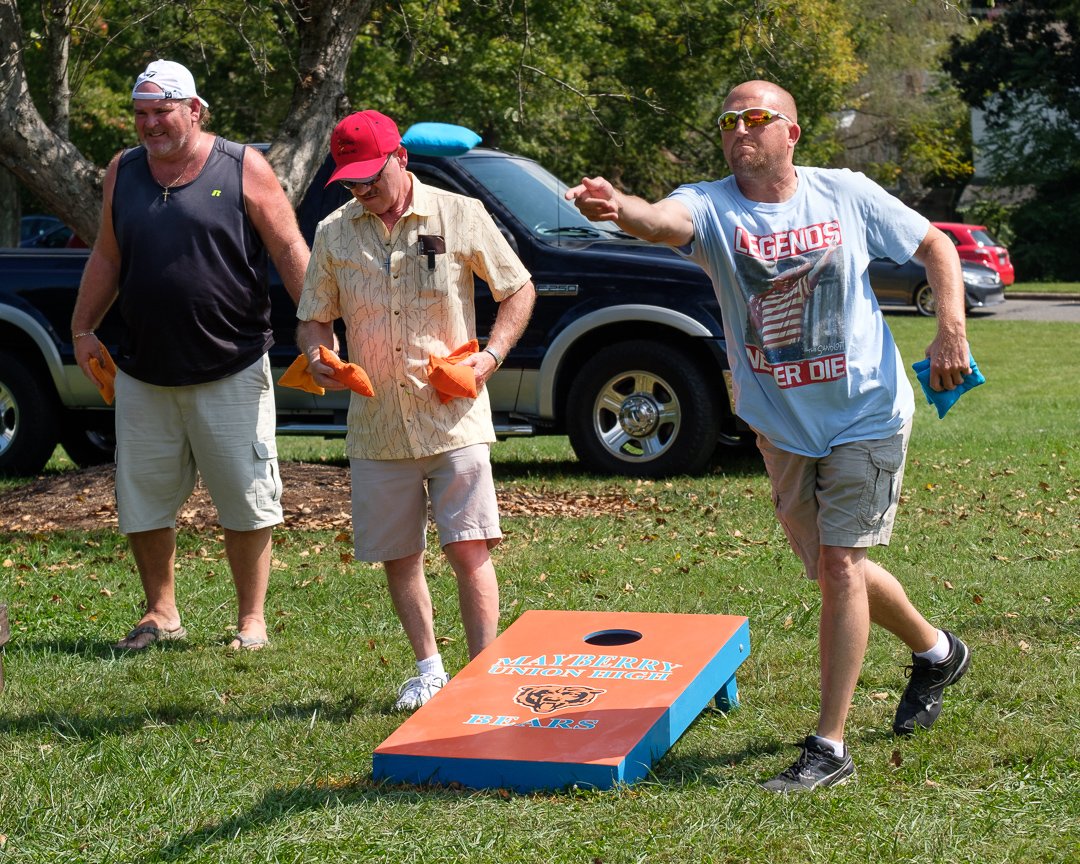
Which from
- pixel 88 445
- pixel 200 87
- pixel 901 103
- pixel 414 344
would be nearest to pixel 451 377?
pixel 414 344

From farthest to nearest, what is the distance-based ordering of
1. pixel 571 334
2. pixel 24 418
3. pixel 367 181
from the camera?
1. pixel 24 418
2. pixel 571 334
3. pixel 367 181

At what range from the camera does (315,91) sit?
355 inches

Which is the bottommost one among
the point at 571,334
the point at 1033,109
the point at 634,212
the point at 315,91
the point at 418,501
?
the point at 418,501

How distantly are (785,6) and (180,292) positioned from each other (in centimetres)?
576

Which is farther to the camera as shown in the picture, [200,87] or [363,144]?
[200,87]

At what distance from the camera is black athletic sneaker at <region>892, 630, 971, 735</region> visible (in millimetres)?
4582

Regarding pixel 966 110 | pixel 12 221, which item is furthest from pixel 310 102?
pixel 966 110

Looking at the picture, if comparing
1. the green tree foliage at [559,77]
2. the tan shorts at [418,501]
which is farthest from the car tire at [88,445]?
the tan shorts at [418,501]

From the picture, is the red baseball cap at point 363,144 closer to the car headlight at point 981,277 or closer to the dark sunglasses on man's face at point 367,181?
the dark sunglasses on man's face at point 367,181

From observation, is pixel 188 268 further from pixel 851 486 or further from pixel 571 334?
pixel 571 334

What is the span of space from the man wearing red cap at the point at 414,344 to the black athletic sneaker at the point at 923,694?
4.60ft

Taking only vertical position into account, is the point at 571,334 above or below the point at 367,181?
below

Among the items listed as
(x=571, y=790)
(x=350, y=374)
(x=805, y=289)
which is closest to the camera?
(x=571, y=790)

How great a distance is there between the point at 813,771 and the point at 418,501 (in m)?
1.68
